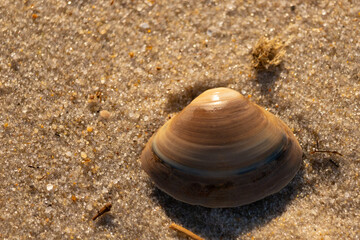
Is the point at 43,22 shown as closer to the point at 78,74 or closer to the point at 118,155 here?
the point at 78,74

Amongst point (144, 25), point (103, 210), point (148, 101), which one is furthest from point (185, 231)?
point (144, 25)

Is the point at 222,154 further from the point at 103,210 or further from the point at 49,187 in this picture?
the point at 49,187

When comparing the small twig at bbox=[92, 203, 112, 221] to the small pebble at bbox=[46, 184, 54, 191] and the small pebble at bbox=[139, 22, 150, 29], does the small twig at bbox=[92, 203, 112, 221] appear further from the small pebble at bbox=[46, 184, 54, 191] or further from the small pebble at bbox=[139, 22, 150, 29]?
the small pebble at bbox=[139, 22, 150, 29]

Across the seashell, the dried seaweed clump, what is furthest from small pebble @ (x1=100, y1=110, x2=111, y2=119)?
the dried seaweed clump

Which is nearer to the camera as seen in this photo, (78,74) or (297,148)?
(297,148)

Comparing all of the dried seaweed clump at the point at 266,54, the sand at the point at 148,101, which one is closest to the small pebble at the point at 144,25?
the sand at the point at 148,101

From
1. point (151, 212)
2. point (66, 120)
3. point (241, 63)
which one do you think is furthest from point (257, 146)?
point (66, 120)
